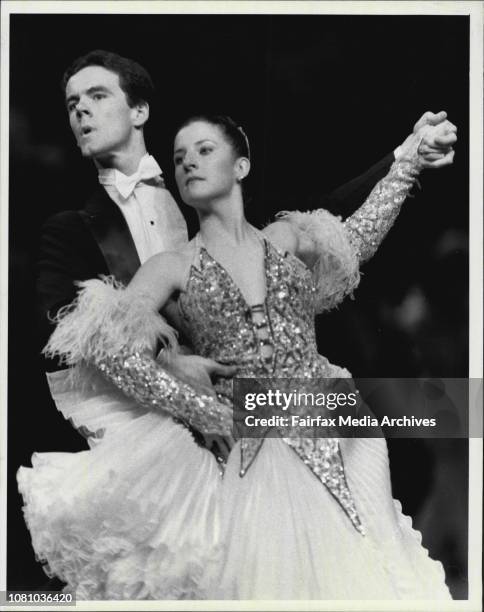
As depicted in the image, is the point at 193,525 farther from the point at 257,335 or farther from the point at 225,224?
the point at 225,224

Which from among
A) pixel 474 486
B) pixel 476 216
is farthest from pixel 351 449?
pixel 476 216

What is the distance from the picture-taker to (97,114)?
7.46 feet

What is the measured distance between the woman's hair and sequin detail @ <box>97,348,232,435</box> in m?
0.53

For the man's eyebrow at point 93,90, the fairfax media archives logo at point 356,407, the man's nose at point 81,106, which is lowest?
the fairfax media archives logo at point 356,407

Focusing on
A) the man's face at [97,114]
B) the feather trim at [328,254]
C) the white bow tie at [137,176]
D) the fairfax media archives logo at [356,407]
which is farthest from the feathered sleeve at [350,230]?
the man's face at [97,114]

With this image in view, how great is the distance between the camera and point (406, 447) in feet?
7.54

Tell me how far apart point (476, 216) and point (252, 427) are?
74 centimetres

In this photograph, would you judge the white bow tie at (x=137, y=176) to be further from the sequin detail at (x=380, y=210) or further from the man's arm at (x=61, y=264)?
the sequin detail at (x=380, y=210)

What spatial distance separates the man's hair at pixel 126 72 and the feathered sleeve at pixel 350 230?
1.40 ft

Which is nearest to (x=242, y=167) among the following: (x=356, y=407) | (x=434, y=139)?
(x=434, y=139)

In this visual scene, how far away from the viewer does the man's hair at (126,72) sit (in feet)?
7.47

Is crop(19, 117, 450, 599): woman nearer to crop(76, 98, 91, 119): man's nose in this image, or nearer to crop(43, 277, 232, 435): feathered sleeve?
crop(43, 277, 232, 435): feathered sleeve

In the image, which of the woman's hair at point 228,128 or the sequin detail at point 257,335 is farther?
the woman's hair at point 228,128

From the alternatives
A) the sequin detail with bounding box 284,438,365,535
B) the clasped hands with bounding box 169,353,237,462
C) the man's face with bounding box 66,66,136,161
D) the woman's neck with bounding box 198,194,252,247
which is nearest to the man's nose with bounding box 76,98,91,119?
the man's face with bounding box 66,66,136,161
